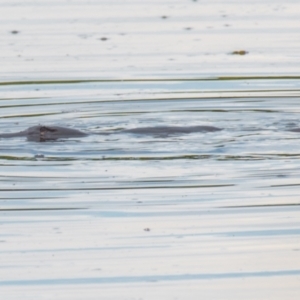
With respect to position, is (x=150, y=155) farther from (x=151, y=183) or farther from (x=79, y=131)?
(x=79, y=131)

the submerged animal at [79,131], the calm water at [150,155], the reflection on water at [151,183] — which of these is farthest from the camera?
the submerged animal at [79,131]

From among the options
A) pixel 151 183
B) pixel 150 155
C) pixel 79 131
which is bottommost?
pixel 79 131

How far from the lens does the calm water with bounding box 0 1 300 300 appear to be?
9172 mm

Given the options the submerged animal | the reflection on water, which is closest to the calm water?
the reflection on water

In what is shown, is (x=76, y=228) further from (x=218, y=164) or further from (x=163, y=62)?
(x=163, y=62)

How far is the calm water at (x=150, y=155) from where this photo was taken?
9.17 m

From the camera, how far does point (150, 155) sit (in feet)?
43.2

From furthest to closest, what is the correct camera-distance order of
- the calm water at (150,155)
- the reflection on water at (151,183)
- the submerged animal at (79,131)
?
1. the submerged animal at (79,131)
2. the reflection on water at (151,183)
3. the calm water at (150,155)

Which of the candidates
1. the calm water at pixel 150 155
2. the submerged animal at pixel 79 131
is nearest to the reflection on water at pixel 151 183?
the calm water at pixel 150 155

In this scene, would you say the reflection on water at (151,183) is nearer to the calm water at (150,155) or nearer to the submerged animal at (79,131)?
the calm water at (150,155)

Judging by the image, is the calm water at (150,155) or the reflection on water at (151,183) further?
the reflection on water at (151,183)

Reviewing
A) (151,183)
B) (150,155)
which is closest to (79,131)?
(150,155)

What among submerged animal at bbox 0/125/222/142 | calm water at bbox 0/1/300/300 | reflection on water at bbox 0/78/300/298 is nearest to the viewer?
calm water at bbox 0/1/300/300

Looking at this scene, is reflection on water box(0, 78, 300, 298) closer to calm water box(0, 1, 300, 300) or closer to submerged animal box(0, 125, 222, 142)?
calm water box(0, 1, 300, 300)
